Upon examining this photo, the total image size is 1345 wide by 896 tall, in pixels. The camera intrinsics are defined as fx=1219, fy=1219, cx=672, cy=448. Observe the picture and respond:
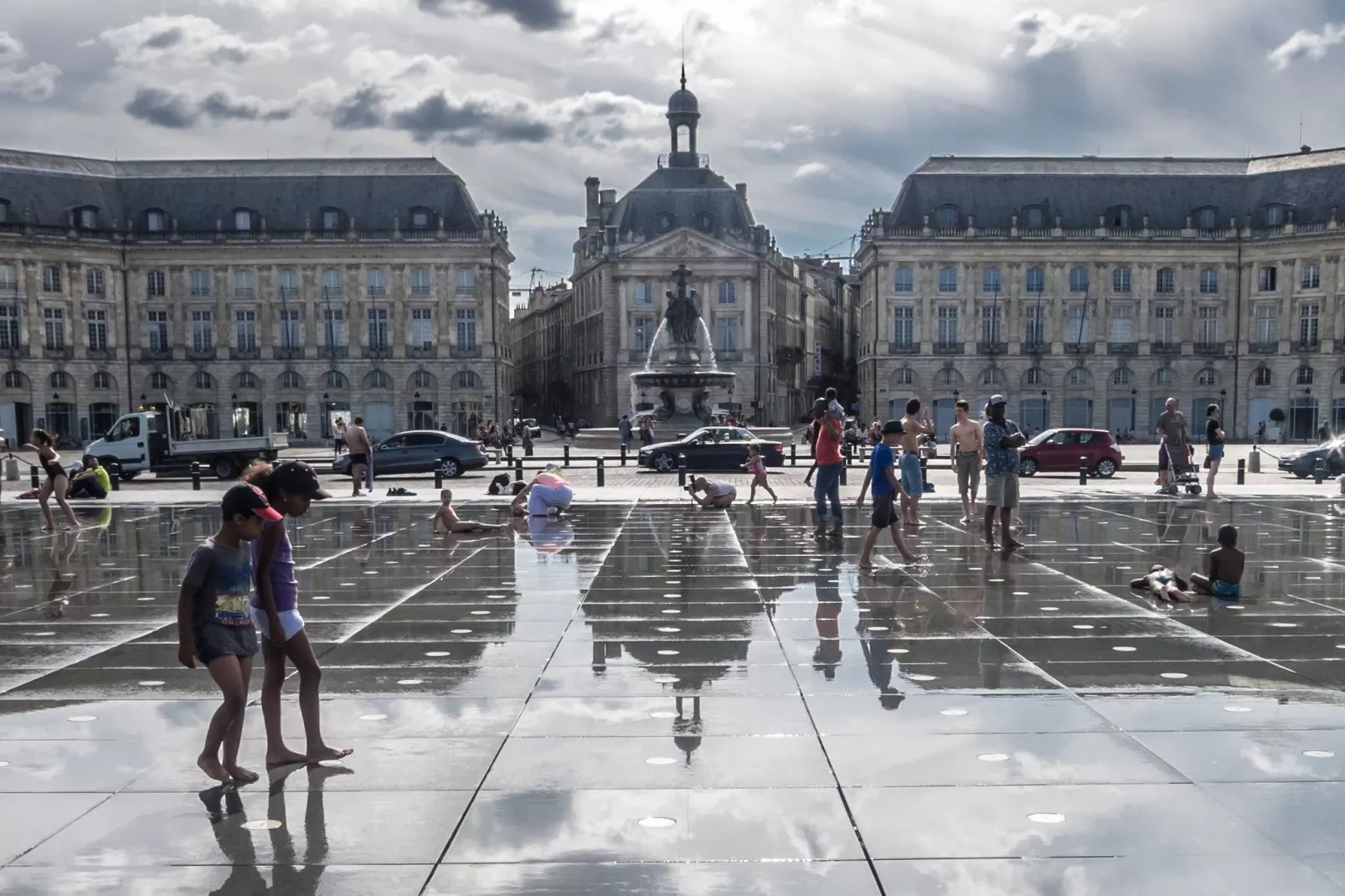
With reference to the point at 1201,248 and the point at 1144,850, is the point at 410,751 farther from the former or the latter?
the point at 1201,248

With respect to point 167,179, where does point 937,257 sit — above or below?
below

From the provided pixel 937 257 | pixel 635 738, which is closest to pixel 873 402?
pixel 937 257

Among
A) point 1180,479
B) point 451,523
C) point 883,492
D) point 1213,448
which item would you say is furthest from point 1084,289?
point 883,492

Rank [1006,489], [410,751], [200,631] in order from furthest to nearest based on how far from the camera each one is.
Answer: [1006,489] → [410,751] → [200,631]

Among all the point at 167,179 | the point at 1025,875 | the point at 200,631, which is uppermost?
the point at 167,179

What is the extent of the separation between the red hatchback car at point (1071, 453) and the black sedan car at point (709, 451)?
732 cm

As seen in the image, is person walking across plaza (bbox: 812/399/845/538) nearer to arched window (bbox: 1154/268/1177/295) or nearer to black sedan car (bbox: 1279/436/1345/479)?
black sedan car (bbox: 1279/436/1345/479)

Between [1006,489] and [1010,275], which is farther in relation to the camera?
[1010,275]

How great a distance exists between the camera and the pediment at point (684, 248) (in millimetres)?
83125

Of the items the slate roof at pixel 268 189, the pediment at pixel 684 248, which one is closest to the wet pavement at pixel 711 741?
the slate roof at pixel 268 189

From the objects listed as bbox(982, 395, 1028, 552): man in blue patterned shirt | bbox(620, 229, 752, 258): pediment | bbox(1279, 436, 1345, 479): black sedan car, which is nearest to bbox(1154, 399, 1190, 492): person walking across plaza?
bbox(1279, 436, 1345, 479): black sedan car

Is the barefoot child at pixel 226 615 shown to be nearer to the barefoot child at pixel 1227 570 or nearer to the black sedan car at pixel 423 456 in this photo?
the barefoot child at pixel 1227 570

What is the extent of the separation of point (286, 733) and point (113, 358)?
76542 millimetres

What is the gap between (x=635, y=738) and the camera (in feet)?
23.0
